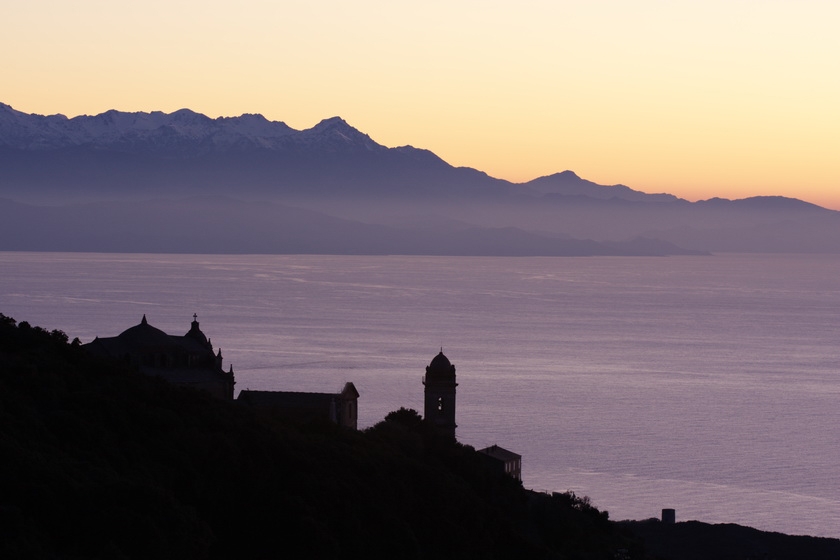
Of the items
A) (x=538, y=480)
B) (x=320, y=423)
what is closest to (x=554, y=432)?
(x=538, y=480)

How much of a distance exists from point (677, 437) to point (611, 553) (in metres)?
29.0

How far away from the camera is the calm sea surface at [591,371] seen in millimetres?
59938

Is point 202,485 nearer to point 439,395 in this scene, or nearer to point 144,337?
point 144,337

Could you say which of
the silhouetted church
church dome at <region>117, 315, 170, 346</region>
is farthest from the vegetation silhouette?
church dome at <region>117, 315, 170, 346</region>

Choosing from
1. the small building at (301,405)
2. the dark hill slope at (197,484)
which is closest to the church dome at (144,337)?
the small building at (301,405)

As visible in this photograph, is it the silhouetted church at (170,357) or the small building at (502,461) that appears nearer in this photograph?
the silhouetted church at (170,357)

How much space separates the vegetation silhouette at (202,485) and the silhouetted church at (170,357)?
5707mm

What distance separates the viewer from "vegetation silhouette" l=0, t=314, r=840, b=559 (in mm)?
25391

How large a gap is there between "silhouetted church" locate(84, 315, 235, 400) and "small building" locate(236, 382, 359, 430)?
5.77 feet

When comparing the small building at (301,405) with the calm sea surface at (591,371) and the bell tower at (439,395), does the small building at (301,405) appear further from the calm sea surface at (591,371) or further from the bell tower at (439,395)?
the calm sea surface at (591,371)

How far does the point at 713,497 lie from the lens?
57.4 metres

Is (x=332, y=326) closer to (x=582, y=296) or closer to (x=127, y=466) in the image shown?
(x=582, y=296)

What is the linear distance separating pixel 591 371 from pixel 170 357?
161 feet

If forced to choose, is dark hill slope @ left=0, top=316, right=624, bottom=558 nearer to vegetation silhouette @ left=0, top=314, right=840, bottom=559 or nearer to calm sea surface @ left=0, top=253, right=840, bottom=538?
vegetation silhouette @ left=0, top=314, right=840, bottom=559
